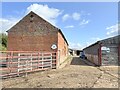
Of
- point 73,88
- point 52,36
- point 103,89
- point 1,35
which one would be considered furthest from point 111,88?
point 1,35

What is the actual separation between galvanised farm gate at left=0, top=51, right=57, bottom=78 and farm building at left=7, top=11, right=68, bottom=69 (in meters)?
2.74

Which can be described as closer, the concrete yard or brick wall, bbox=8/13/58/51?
the concrete yard

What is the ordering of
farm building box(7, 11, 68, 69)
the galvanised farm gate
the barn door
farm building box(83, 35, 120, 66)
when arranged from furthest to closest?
1. farm building box(83, 35, 120, 66)
2. farm building box(7, 11, 68, 69)
3. the barn door
4. the galvanised farm gate

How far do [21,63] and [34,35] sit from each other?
8449 millimetres

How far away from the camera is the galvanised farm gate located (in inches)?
521

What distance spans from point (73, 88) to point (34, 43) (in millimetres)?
14285

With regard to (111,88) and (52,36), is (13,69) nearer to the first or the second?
(111,88)

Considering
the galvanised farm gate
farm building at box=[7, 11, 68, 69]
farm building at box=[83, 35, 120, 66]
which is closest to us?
the galvanised farm gate

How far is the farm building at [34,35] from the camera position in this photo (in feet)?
74.9

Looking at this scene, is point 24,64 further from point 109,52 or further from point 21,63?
point 109,52

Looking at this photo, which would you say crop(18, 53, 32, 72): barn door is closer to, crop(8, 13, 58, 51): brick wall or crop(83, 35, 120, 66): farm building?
crop(8, 13, 58, 51): brick wall

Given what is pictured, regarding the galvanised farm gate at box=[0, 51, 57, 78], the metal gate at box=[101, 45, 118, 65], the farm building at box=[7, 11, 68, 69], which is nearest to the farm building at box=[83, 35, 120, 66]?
the metal gate at box=[101, 45, 118, 65]

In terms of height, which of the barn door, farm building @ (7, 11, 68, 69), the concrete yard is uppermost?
farm building @ (7, 11, 68, 69)

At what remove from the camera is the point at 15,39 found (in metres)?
23.8
